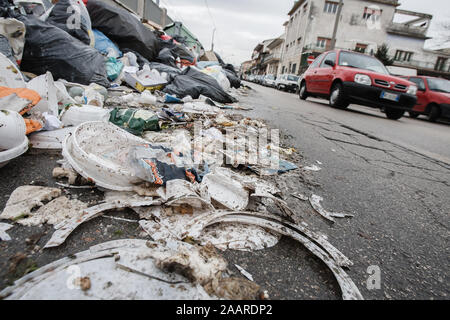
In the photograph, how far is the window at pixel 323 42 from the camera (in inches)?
1079

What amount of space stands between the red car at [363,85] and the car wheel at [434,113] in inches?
98.6

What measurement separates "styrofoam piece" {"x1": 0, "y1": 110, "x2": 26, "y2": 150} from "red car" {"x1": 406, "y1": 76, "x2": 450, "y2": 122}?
9331 millimetres

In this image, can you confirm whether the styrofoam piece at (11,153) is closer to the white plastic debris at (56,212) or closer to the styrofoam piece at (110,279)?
the white plastic debris at (56,212)

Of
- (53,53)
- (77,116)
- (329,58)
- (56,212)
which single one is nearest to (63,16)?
(53,53)

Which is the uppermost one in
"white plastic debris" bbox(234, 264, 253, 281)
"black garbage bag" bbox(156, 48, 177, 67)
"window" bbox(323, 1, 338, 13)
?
"window" bbox(323, 1, 338, 13)

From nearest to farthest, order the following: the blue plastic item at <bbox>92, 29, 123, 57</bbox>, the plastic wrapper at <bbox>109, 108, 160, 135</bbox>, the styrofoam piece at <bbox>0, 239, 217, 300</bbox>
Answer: the styrofoam piece at <bbox>0, 239, 217, 300</bbox> < the plastic wrapper at <bbox>109, 108, 160, 135</bbox> < the blue plastic item at <bbox>92, 29, 123, 57</bbox>

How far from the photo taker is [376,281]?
83 cm

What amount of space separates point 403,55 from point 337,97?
109ft

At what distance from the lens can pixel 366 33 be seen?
28.3 metres

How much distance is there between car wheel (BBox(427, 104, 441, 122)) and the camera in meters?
7.54

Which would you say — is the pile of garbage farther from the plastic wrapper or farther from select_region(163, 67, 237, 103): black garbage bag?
select_region(163, 67, 237, 103): black garbage bag

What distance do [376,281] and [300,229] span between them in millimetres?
299

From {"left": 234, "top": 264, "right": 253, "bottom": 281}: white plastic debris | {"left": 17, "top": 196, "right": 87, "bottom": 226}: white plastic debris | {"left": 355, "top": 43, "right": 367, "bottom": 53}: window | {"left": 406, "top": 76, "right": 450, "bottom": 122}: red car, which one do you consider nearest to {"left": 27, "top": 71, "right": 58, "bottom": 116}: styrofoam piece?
{"left": 17, "top": 196, "right": 87, "bottom": 226}: white plastic debris
